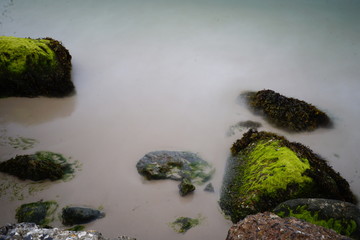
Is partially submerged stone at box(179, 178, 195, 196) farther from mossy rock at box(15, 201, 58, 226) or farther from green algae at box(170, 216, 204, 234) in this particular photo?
mossy rock at box(15, 201, 58, 226)

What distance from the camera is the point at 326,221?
288 cm

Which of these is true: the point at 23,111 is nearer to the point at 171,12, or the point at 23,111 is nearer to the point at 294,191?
the point at 294,191

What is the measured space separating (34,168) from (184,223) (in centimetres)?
230

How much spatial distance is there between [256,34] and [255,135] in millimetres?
5422

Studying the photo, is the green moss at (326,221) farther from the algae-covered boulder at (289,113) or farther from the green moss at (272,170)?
the algae-covered boulder at (289,113)

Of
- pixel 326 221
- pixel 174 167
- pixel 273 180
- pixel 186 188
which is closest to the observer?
pixel 326 221

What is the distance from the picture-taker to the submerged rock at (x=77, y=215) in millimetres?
3529

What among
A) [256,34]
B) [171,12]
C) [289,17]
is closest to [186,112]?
[256,34]

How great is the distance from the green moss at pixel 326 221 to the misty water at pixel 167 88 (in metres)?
1.02

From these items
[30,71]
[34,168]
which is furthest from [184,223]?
[30,71]

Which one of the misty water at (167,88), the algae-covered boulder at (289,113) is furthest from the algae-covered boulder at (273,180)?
the algae-covered boulder at (289,113)

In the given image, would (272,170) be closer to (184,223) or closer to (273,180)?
(273,180)

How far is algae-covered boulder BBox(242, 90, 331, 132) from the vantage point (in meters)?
5.37

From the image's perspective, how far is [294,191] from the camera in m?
3.41
